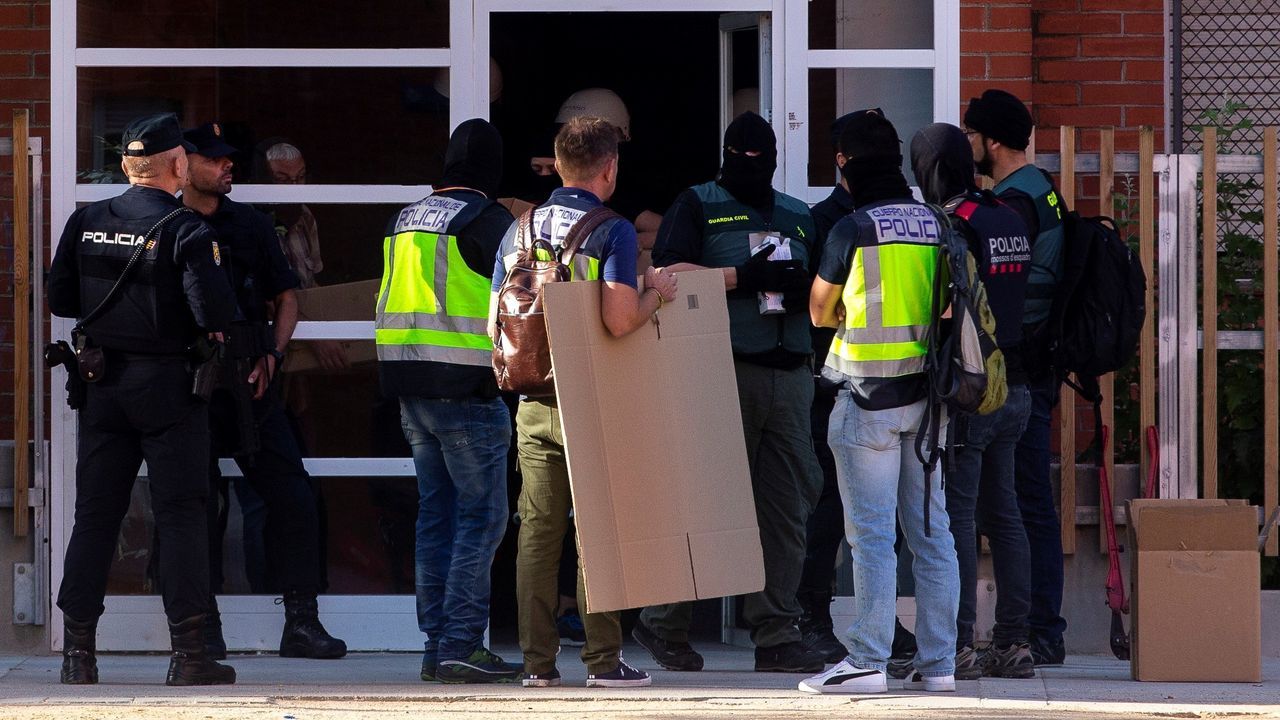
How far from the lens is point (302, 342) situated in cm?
675

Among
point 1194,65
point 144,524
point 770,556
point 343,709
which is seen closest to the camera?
point 343,709

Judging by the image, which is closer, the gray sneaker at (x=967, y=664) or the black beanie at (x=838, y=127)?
the black beanie at (x=838, y=127)

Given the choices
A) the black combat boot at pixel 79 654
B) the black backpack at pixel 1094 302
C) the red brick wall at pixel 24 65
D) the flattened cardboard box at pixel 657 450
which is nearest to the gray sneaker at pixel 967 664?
the flattened cardboard box at pixel 657 450

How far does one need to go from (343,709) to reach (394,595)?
143 cm

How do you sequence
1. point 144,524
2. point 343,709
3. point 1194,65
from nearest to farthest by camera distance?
point 343,709, point 144,524, point 1194,65

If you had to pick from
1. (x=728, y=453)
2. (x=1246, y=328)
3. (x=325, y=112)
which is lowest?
(x=728, y=453)

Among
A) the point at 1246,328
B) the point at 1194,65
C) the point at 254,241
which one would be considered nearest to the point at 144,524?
the point at 254,241

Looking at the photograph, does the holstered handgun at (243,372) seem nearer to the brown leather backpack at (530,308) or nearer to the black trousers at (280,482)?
the black trousers at (280,482)

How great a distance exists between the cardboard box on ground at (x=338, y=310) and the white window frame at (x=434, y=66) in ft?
0.12

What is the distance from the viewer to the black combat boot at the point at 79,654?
18.8ft

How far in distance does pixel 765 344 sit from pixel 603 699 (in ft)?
4.52

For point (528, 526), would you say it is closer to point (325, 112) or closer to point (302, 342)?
point (302, 342)

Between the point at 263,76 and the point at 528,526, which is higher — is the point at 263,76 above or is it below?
above

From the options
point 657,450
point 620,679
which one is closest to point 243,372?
point 657,450
